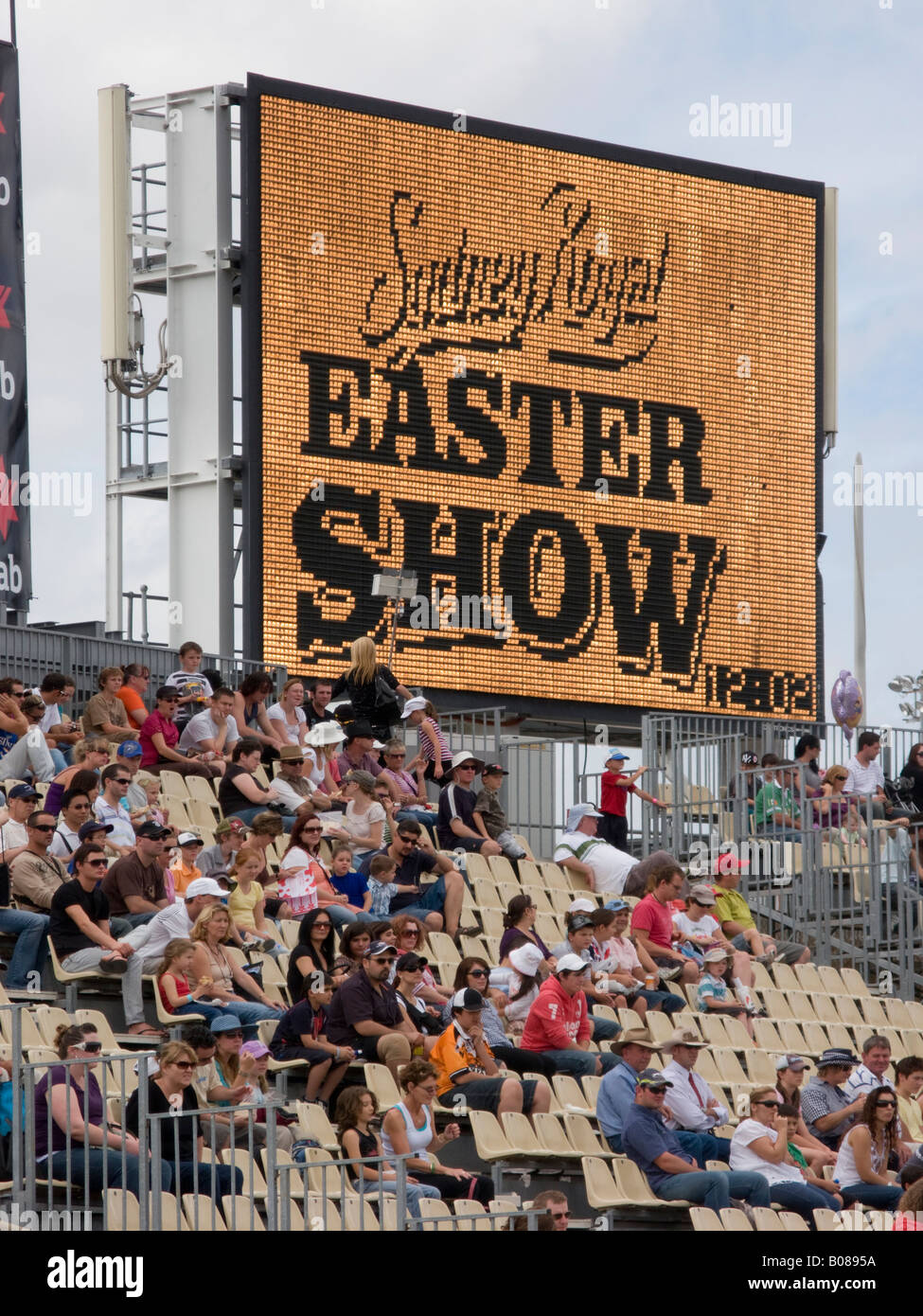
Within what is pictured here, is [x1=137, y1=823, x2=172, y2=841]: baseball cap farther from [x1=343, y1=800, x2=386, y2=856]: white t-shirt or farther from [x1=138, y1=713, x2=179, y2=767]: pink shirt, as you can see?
[x1=138, y1=713, x2=179, y2=767]: pink shirt

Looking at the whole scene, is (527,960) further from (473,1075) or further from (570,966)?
(473,1075)

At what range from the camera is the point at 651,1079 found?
459 inches

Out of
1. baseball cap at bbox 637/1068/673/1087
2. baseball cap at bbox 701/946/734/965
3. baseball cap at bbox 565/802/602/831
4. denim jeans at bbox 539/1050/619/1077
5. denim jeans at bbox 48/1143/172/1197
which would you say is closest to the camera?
→ denim jeans at bbox 48/1143/172/1197

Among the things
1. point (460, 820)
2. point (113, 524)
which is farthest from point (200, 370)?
point (460, 820)

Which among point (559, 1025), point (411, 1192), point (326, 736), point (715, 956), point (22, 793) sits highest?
point (326, 736)

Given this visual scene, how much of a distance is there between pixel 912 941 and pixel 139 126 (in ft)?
28.5

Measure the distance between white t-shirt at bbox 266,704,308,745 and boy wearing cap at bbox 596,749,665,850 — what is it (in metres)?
2.69

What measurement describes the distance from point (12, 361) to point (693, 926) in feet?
21.8

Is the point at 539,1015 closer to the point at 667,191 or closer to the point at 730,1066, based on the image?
the point at 730,1066

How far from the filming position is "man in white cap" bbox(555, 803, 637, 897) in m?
17.5

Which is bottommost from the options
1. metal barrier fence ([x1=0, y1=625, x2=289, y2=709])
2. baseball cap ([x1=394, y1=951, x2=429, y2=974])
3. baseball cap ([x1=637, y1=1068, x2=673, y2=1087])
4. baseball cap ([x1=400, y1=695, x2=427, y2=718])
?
baseball cap ([x1=637, y1=1068, x2=673, y2=1087])

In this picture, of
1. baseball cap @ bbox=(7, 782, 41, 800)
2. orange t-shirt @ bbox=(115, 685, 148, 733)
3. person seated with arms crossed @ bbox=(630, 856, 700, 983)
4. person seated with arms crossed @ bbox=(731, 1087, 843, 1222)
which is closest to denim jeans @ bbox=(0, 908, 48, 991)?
baseball cap @ bbox=(7, 782, 41, 800)

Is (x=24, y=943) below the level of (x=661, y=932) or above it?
above

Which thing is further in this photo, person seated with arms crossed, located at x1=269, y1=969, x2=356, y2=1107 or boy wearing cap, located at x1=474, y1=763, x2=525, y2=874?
boy wearing cap, located at x1=474, y1=763, x2=525, y2=874
